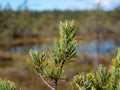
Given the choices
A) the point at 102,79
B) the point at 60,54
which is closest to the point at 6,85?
the point at 60,54

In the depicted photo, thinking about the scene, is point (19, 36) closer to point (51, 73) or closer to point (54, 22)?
point (54, 22)

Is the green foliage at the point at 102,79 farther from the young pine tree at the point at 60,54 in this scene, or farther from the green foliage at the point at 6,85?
the green foliage at the point at 6,85

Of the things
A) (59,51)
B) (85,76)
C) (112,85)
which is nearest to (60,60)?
(59,51)

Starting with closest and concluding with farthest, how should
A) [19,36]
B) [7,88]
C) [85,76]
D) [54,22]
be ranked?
[7,88] → [85,76] → [54,22] → [19,36]

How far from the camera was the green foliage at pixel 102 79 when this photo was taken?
1733 mm

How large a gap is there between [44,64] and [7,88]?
273 mm

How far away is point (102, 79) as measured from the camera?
6.02 ft

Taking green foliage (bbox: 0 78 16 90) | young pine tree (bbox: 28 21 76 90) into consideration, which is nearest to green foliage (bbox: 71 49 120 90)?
young pine tree (bbox: 28 21 76 90)

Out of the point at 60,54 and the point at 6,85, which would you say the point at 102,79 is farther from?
the point at 6,85

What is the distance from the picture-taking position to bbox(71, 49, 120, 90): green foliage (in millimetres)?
1733

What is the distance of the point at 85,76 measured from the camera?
1775 millimetres

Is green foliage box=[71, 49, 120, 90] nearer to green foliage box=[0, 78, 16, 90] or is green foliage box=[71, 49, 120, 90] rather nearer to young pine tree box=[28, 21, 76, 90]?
young pine tree box=[28, 21, 76, 90]

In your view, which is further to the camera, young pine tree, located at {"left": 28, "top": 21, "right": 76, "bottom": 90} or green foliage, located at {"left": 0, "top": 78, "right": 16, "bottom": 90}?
young pine tree, located at {"left": 28, "top": 21, "right": 76, "bottom": 90}

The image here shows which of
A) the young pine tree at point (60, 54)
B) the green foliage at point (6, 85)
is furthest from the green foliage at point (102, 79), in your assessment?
the green foliage at point (6, 85)
